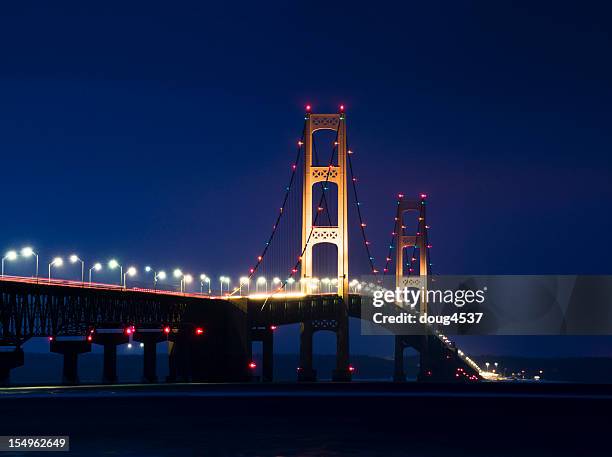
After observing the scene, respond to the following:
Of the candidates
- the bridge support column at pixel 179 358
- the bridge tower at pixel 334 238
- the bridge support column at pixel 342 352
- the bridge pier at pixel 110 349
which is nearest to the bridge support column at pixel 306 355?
the bridge tower at pixel 334 238

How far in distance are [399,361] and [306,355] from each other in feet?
151

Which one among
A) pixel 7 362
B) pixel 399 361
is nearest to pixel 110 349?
pixel 7 362

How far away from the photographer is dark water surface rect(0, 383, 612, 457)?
100 feet

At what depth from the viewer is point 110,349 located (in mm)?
115250

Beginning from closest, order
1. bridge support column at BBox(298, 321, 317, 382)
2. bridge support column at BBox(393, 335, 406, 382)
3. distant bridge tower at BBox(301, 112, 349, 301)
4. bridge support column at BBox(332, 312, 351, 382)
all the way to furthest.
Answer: bridge support column at BBox(332, 312, 351, 382), distant bridge tower at BBox(301, 112, 349, 301), bridge support column at BBox(298, 321, 317, 382), bridge support column at BBox(393, 335, 406, 382)

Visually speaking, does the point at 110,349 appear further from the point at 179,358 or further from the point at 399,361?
the point at 399,361

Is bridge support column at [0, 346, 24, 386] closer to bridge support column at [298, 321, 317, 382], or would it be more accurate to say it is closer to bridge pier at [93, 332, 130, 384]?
bridge pier at [93, 332, 130, 384]

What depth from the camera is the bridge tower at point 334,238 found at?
117 metres

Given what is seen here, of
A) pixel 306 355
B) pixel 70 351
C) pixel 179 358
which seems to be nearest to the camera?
pixel 70 351

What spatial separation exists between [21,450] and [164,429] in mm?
7886

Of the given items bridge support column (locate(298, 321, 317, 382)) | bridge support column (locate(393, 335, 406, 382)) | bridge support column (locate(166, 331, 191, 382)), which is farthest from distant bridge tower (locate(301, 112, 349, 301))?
bridge support column (locate(393, 335, 406, 382))

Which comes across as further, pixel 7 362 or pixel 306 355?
pixel 306 355

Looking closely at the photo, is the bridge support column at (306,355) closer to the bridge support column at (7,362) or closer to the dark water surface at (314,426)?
the bridge support column at (7,362)

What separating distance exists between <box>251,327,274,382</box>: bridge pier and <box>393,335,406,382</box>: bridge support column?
33.4 m
